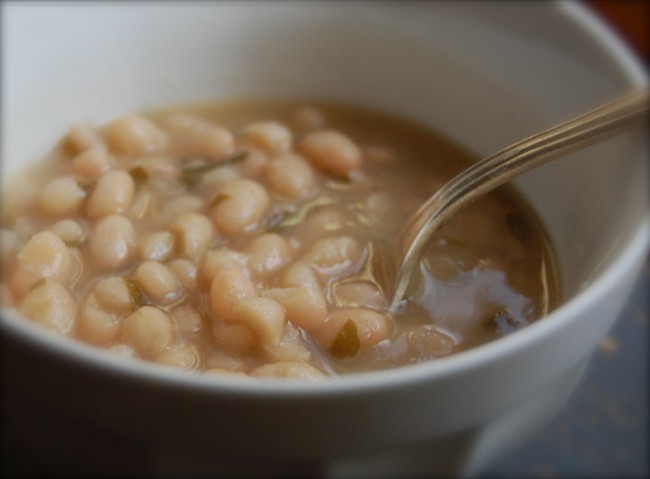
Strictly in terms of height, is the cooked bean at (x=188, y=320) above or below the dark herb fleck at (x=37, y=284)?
above

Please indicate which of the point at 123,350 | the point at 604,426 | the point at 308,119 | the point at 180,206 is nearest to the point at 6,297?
the point at 123,350

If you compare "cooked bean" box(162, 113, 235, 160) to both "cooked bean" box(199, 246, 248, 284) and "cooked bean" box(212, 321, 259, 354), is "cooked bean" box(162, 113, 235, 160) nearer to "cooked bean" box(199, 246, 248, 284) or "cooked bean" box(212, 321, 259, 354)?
"cooked bean" box(199, 246, 248, 284)

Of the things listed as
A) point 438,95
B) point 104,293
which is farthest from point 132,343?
point 438,95

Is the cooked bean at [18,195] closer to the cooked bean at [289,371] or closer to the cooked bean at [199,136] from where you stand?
the cooked bean at [199,136]

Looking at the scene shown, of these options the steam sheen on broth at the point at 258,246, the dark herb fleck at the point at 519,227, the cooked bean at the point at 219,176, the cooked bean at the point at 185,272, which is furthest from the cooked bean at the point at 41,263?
the dark herb fleck at the point at 519,227

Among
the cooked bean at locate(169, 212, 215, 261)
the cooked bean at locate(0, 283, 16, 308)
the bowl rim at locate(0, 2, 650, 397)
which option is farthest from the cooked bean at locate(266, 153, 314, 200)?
the bowl rim at locate(0, 2, 650, 397)

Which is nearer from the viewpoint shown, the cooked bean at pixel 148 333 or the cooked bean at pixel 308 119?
the cooked bean at pixel 148 333

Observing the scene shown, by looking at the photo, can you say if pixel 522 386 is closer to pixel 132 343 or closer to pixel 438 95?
pixel 132 343

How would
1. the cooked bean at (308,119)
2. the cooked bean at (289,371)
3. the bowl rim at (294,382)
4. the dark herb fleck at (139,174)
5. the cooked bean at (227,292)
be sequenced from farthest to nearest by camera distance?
1. the cooked bean at (308,119)
2. the dark herb fleck at (139,174)
3. the cooked bean at (227,292)
4. the cooked bean at (289,371)
5. the bowl rim at (294,382)
